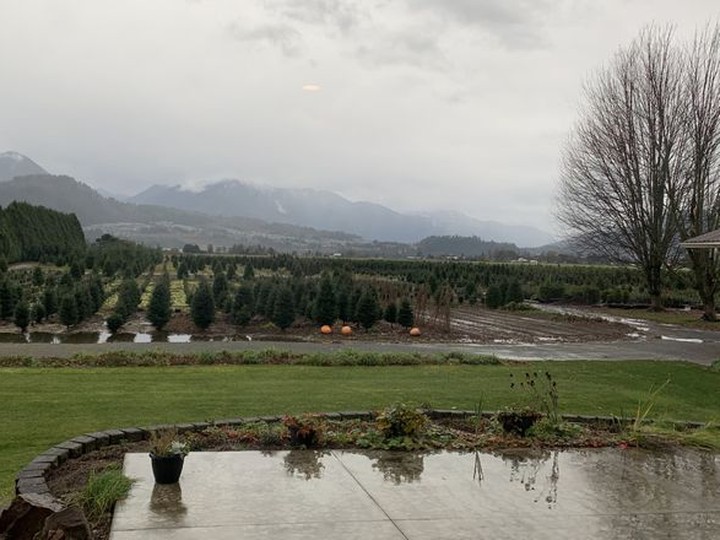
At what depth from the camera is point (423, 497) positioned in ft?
14.3

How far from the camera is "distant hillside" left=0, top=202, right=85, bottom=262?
1217 inches

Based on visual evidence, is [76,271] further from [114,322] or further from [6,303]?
[114,322]

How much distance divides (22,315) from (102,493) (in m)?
14.5

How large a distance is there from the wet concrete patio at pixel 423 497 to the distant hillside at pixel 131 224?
133 metres

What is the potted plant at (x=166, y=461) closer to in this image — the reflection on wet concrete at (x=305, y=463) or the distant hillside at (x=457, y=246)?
the reflection on wet concrete at (x=305, y=463)

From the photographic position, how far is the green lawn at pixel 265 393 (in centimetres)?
682

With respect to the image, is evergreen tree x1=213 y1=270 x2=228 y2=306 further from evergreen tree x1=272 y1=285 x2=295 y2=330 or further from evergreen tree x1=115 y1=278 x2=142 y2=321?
evergreen tree x1=272 y1=285 x2=295 y2=330

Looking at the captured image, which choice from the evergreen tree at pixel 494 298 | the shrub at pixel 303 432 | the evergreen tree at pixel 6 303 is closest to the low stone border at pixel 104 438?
the shrub at pixel 303 432

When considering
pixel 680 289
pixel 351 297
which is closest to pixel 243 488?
pixel 351 297

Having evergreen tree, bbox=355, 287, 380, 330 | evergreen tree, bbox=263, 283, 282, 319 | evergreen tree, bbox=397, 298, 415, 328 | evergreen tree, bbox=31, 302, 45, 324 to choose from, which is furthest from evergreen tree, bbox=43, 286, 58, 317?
evergreen tree, bbox=397, 298, 415, 328

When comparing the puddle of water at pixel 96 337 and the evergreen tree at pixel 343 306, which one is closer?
the puddle of water at pixel 96 337

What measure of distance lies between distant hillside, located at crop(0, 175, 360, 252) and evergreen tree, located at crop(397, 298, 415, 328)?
394 ft

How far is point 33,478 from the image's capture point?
4426 mm

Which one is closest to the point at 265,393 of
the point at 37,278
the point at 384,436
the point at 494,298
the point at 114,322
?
the point at 384,436
